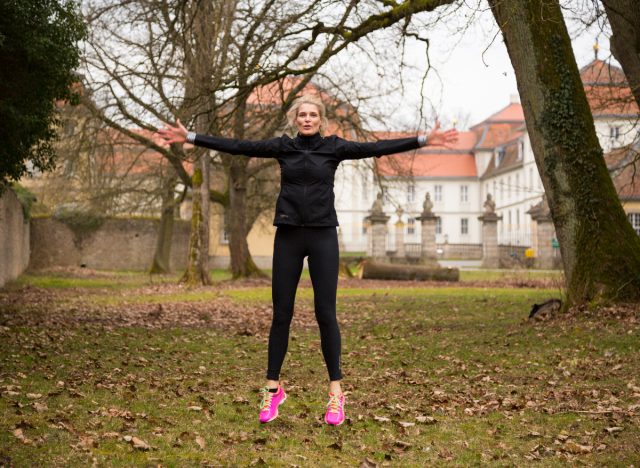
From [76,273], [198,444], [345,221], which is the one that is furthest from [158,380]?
[345,221]

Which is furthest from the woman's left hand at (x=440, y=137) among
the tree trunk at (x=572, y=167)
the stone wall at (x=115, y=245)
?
the stone wall at (x=115, y=245)

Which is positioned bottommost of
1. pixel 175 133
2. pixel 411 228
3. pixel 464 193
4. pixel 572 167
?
pixel 175 133

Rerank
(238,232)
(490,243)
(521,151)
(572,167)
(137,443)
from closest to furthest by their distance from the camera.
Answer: (137,443), (572,167), (238,232), (490,243), (521,151)

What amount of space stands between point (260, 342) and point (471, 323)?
161 inches

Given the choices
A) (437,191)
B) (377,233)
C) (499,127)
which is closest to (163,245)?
(377,233)

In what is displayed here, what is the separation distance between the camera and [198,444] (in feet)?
18.9

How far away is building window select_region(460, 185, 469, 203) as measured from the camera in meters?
91.9

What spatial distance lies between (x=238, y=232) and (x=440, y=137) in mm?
26056

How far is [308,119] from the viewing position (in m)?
6.45

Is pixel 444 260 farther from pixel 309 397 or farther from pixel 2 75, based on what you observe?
pixel 309 397

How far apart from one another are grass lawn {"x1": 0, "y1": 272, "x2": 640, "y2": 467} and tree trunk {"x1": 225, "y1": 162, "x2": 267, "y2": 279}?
16087mm

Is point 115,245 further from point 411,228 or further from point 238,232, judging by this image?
point 411,228

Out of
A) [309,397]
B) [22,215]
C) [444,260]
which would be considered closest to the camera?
[309,397]

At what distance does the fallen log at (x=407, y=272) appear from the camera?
33.4 m
